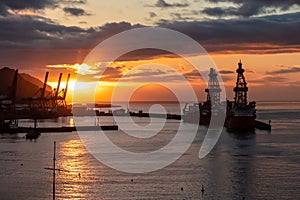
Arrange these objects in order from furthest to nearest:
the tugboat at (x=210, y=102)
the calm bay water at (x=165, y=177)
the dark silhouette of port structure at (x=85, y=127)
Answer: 1. the tugboat at (x=210, y=102)
2. the dark silhouette of port structure at (x=85, y=127)
3. the calm bay water at (x=165, y=177)

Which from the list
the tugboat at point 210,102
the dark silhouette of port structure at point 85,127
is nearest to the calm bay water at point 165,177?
the dark silhouette of port structure at point 85,127

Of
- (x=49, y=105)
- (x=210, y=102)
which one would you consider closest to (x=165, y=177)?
(x=210, y=102)

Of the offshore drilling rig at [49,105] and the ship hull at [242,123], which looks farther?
the offshore drilling rig at [49,105]

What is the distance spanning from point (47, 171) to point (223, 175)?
17.0 m

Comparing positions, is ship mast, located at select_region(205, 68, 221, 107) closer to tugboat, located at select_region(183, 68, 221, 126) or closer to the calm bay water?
tugboat, located at select_region(183, 68, 221, 126)

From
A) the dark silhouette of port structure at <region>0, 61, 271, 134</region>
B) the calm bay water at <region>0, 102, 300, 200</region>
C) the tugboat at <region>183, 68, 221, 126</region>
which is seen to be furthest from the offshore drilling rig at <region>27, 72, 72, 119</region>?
the calm bay water at <region>0, 102, 300, 200</region>

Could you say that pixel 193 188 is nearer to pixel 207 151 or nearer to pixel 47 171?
pixel 47 171

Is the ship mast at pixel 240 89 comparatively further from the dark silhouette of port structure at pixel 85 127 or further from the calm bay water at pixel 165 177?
the calm bay water at pixel 165 177

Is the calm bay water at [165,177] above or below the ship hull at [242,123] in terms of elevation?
below

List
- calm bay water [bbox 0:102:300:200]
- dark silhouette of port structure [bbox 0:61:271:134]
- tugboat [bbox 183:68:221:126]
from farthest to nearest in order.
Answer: tugboat [bbox 183:68:221:126]
dark silhouette of port structure [bbox 0:61:271:134]
calm bay water [bbox 0:102:300:200]

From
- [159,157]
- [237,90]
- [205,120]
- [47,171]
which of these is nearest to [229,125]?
[237,90]

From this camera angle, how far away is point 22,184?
1592 inches

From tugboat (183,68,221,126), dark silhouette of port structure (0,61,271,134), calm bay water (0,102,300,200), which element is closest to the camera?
calm bay water (0,102,300,200)

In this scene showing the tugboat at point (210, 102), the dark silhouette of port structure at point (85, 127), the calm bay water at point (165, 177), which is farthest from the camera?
the tugboat at point (210, 102)
